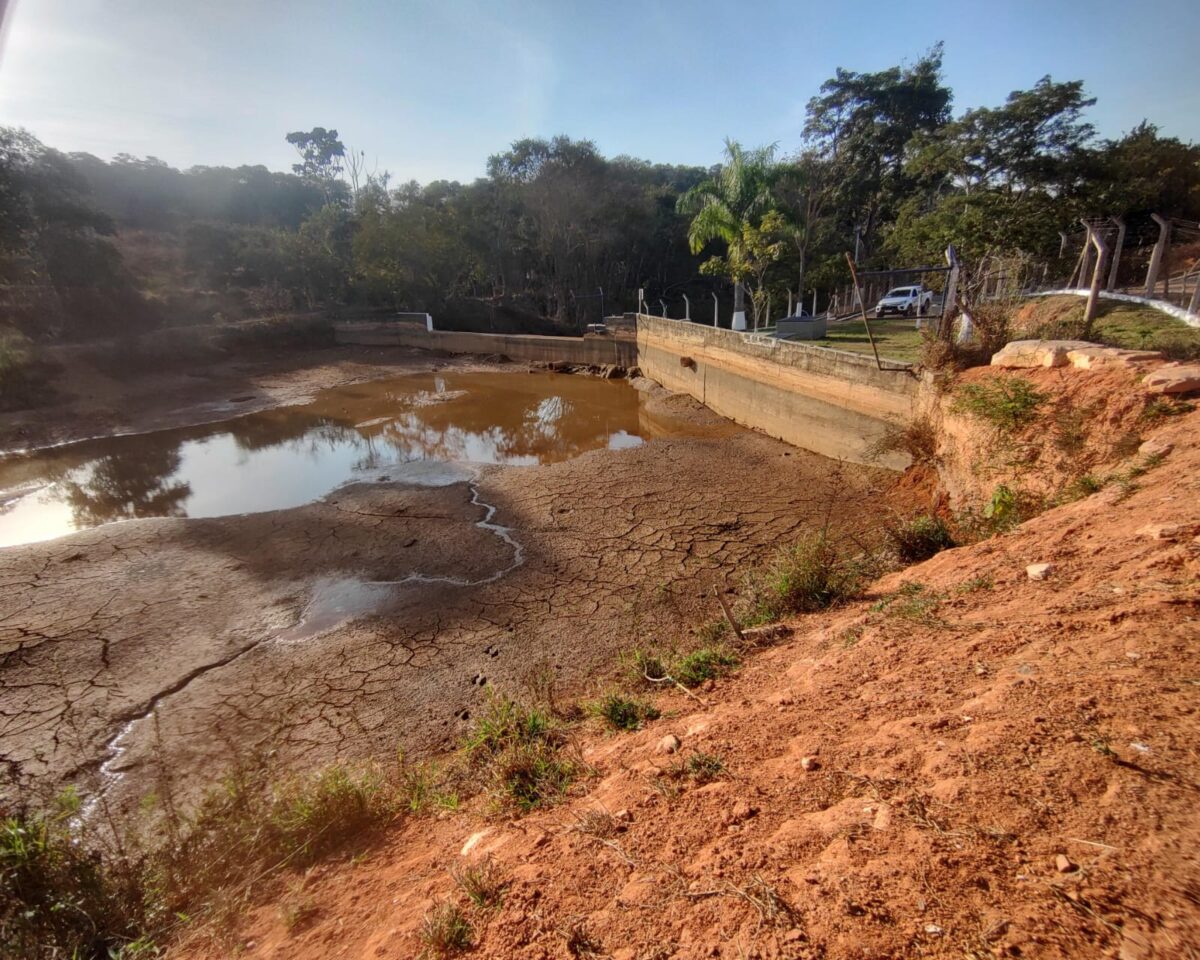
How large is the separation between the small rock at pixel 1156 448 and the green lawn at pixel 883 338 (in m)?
6.13

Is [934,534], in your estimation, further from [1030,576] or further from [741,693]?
[741,693]

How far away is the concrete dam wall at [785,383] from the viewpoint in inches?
393

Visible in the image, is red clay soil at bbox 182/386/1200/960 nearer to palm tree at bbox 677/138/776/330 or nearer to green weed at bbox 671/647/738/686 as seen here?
green weed at bbox 671/647/738/686

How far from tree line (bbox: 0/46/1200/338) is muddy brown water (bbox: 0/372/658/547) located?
8.05 meters

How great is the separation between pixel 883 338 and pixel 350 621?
1419 centimetres

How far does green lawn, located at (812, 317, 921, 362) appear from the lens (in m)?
11.5

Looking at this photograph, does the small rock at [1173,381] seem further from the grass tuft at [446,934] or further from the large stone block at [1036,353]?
the grass tuft at [446,934]

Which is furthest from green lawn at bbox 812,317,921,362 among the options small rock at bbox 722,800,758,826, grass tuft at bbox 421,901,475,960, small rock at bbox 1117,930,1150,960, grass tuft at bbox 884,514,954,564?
grass tuft at bbox 421,901,475,960

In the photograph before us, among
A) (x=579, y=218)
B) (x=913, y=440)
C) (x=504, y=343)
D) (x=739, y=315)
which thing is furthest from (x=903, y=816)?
(x=579, y=218)

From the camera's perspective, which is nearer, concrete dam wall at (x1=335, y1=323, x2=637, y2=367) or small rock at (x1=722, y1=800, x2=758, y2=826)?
small rock at (x1=722, y1=800, x2=758, y2=826)

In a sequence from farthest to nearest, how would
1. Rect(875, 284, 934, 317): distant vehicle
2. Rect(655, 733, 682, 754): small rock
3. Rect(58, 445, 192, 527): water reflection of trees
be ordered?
Rect(875, 284, 934, 317): distant vehicle < Rect(58, 445, 192, 527): water reflection of trees < Rect(655, 733, 682, 754): small rock

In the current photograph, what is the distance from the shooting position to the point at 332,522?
8.57 m

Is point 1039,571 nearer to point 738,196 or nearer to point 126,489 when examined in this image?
point 126,489

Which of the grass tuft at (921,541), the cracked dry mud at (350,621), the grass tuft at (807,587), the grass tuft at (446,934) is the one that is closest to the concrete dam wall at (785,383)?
the cracked dry mud at (350,621)
